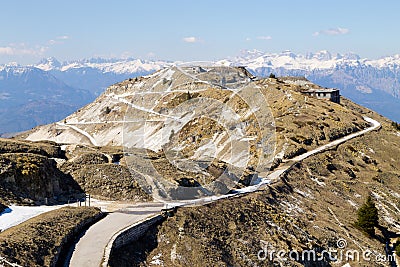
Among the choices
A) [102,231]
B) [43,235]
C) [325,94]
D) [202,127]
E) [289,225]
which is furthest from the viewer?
[325,94]

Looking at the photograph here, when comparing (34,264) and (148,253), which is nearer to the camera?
(34,264)

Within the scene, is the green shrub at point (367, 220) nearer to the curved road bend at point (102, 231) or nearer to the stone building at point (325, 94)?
the curved road bend at point (102, 231)

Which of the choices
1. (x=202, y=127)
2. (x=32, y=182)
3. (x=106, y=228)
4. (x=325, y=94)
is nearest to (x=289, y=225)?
(x=106, y=228)

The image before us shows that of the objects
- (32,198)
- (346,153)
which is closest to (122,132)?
(346,153)

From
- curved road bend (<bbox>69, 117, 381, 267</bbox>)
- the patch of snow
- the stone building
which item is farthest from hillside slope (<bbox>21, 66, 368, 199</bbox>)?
the patch of snow

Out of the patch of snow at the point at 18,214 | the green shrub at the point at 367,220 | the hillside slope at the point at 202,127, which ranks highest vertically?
the patch of snow at the point at 18,214

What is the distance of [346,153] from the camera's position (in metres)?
85.8

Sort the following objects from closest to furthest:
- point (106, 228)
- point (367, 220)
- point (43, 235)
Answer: point (43, 235) < point (106, 228) < point (367, 220)

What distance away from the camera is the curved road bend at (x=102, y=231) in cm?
3111

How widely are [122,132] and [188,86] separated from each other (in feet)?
90.0

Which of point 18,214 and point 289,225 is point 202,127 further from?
point 18,214

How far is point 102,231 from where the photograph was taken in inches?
Answer: 1432

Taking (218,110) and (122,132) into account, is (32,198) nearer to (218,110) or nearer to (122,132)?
(218,110)

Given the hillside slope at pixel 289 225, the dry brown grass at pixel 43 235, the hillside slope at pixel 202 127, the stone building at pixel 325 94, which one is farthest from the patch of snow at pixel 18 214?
the stone building at pixel 325 94
